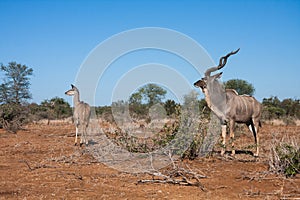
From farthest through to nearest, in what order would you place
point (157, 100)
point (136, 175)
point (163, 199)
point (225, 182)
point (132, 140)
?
point (157, 100), point (132, 140), point (136, 175), point (225, 182), point (163, 199)

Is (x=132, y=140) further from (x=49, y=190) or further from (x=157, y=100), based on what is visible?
(x=157, y=100)

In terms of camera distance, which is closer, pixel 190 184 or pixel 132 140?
pixel 190 184

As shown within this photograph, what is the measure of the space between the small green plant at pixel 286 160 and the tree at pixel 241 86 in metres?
34.5

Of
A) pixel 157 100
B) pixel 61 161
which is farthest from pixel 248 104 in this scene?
pixel 157 100

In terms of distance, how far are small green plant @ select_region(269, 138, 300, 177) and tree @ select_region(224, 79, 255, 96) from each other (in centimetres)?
3449

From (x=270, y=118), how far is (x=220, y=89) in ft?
76.2

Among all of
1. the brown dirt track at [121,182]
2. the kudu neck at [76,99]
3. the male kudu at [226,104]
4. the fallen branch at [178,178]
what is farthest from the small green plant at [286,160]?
the kudu neck at [76,99]

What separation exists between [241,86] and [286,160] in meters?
36.5

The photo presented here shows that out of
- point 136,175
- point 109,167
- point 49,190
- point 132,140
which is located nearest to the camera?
point 49,190

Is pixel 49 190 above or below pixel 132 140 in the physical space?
below

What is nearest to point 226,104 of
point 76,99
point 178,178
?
point 178,178

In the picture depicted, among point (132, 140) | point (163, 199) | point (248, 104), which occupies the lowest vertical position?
point (163, 199)

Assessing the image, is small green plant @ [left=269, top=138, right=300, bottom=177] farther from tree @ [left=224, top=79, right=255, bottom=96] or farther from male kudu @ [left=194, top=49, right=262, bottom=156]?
tree @ [left=224, top=79, right=255, bottom=96]

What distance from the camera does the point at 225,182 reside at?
6773mm
